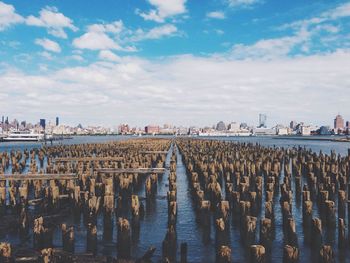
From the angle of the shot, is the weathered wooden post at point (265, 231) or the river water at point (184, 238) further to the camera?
the river water at point (184, 238)

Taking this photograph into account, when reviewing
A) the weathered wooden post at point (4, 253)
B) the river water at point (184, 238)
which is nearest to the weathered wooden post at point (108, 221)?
the river water at point (184, 238)

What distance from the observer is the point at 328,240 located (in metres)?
14.7

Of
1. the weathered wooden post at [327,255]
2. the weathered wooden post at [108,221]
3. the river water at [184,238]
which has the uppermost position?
the weathered wooden post at [327,255]

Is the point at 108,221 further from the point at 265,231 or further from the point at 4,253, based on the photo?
the point at 265,231

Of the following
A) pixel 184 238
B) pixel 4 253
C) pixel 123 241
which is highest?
pixel 4 253

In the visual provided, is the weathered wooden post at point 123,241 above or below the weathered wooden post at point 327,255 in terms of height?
below

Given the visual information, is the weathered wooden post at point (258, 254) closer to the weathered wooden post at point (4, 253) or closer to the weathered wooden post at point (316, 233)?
the weathered wooden post at point (316, 233)

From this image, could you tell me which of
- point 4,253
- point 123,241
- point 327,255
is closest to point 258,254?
point 327,255

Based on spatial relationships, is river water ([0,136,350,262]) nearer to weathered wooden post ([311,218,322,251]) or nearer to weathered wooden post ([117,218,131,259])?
weathered wooden post ([311,218,322,251])

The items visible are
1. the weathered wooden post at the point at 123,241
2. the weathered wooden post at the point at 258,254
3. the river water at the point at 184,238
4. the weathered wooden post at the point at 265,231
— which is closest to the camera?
the weathered wooden post at the point at 258,254

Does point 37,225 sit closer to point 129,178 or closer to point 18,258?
point 18,258

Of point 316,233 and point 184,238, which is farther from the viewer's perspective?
point 184,238

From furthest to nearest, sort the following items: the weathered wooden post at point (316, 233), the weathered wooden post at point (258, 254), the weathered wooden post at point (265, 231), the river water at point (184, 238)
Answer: the river water at point (184, 238), the weathered wooden post at point (316, 233), the weathered wooden post at point (265, 231), the weathered wooden post at point (258, 254)

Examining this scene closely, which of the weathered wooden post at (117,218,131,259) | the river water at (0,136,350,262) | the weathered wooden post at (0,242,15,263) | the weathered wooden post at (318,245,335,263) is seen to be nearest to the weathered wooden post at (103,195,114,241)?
the river water at (0,136,350,262)
